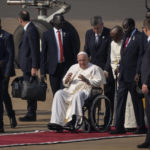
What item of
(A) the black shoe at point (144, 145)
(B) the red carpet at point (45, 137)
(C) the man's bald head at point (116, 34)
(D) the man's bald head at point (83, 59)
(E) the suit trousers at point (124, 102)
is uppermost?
(C) the man's bald head at point (116, 34)

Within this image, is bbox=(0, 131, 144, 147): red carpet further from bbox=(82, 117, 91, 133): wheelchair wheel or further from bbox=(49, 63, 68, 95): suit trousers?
bbox=(49, 63, 68, 95): suit trousers

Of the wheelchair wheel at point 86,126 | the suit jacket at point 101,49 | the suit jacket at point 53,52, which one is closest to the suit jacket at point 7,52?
the suit jacket at point 53,52

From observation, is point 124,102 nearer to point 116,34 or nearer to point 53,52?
point 116,34

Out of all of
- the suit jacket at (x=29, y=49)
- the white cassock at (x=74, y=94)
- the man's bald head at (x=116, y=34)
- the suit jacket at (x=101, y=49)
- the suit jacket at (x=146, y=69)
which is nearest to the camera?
the suit jacket at (x=146, y=69)

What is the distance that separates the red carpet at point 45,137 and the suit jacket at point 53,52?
1.42m

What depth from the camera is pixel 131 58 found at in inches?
491

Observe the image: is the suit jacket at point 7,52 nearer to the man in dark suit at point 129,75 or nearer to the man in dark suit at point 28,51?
the man in dark suit at point 28,51

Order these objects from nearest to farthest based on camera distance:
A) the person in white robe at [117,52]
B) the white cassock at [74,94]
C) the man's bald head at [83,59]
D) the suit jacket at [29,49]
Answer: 1. the white cassock at [74,94]
2. the man's bald head at [83,59]
3. the person in white robe at [117,52]
4. the suit jacket at [29,49]

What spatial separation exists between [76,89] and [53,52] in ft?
3.34

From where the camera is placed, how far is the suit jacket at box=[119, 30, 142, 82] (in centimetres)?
1243

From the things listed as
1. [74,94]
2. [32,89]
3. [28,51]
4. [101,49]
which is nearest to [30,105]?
[32,89]

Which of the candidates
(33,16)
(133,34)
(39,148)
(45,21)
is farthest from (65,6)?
(39,148)

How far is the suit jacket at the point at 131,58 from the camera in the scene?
12.4 m

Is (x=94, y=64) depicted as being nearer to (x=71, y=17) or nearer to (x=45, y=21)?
(x=45, y=21)
